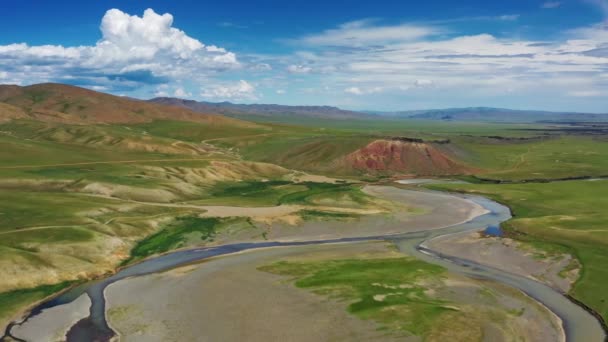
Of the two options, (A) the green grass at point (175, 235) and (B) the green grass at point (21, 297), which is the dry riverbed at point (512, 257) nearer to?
(A) the green grass at point (175, 235)

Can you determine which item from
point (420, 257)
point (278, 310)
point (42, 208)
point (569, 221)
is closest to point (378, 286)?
Result: point (278, 310)

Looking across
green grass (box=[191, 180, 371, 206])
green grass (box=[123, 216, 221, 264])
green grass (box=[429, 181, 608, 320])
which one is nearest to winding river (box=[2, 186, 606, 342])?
green grass (box=[123, 216, 221, 264])

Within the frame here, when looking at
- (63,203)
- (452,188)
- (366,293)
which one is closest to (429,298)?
(366,293)

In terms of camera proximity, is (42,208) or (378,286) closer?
(378,286)

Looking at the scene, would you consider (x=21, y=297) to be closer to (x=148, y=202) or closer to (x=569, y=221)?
(x=148, y=202)

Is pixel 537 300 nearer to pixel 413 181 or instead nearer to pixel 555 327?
pixel 555 327

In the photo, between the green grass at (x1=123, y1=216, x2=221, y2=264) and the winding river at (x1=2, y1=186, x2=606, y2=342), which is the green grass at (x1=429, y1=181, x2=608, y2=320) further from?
the green grass at (x1=123, y1=216, x2=221, y2=264)

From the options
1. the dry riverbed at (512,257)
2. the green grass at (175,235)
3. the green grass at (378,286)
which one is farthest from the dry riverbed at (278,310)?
the green grass at (175,235)
